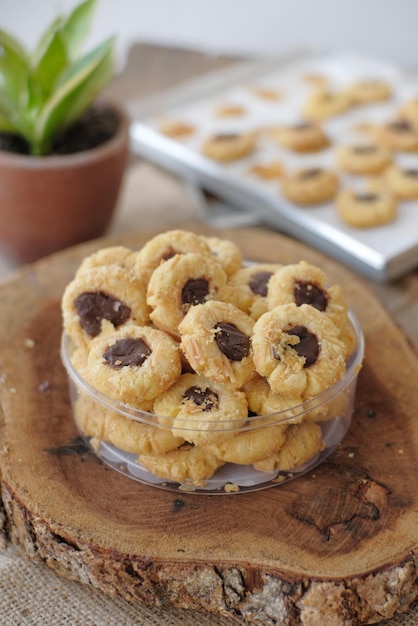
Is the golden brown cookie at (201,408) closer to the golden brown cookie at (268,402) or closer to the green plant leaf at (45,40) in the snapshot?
the golden brown cookie at (268,402)

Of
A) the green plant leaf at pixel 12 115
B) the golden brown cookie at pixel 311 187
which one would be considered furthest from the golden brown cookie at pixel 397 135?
the green plant leaf at pixel 12 115

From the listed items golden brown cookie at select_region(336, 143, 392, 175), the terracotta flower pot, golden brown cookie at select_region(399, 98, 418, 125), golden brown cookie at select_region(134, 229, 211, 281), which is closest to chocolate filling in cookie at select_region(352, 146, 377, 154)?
golden brown cookie at select_region(336, 143, 392, 175)

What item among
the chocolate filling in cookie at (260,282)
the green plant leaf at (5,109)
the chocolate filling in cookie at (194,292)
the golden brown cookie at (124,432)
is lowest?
the golden brown cookie at (124,432)

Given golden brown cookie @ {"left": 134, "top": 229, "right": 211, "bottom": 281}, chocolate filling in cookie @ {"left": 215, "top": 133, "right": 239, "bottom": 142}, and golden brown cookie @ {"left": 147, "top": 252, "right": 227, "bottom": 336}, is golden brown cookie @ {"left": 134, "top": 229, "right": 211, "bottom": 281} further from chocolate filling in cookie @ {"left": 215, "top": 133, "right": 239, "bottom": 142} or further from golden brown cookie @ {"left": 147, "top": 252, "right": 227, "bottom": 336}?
chocolate filling in cookie @ {"left": 215, "top": 133, "right": 239, "bottom": 142}

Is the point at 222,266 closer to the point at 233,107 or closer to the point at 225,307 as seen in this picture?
the point at 225,307

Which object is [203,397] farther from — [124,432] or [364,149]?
[364,149]

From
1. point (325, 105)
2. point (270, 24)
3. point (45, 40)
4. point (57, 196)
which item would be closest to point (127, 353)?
point (57, 196)
